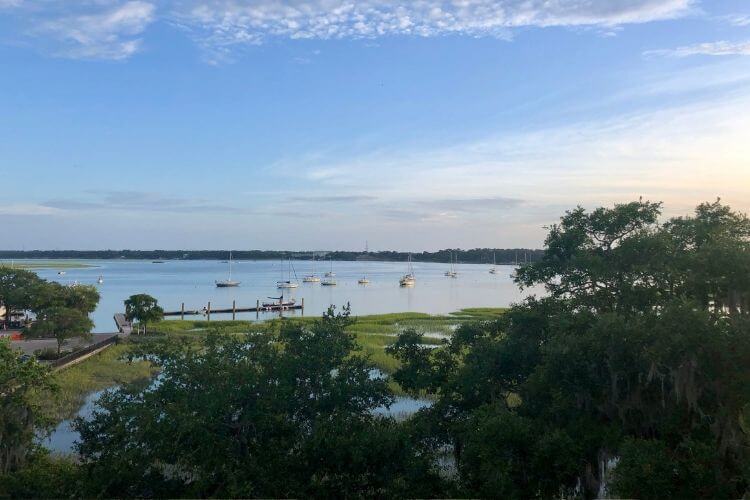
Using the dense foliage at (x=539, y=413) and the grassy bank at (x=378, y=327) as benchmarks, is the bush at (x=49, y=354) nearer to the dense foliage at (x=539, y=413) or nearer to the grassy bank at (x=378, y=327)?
the grassy bank at (x=378, y=327)

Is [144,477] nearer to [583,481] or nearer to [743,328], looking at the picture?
[583,481]

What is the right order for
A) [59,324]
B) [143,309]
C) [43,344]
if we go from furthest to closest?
[143,309]
[43,344]
[59,324]

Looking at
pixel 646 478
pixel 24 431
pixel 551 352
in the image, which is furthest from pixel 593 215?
pixel 24 431

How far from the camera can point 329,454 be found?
1121 centimetres

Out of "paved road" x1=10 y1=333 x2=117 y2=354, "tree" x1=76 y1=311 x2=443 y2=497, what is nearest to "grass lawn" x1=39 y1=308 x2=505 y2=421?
"tree" x1=76 y1=311 x2=443 y2=497

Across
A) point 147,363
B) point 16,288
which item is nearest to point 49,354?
point 147,363

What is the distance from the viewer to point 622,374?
10.4 metres

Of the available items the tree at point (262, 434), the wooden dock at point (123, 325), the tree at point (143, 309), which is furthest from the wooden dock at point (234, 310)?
the tree at point (262, 434)

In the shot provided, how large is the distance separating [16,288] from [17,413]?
33387 millimetres

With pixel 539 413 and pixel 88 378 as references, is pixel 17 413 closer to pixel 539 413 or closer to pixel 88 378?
pixel 539 413

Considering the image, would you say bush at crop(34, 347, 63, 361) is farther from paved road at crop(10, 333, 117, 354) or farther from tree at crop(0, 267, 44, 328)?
tree at crop(0, 267, 44, 328)

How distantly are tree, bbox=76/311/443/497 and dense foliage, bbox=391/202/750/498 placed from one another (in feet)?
6.69

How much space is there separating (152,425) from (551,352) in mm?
7557

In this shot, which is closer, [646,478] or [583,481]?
[646,478]
